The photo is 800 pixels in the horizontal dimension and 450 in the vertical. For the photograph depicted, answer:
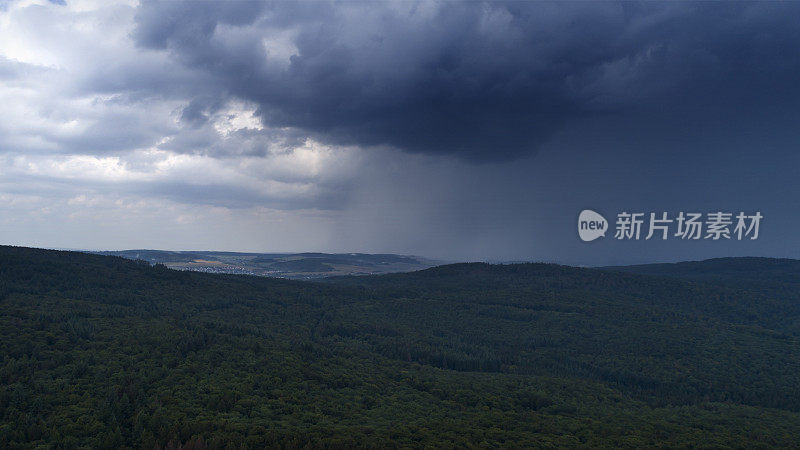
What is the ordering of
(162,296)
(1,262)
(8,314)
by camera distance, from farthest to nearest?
1. (162,296)
2. (1,262)
3. (8,314)

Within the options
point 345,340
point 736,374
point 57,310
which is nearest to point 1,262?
point 57,310

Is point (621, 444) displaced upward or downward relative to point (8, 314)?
downward

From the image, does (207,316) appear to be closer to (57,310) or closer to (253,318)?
(253,318)

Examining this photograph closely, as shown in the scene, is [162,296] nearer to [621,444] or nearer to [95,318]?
[95,318]

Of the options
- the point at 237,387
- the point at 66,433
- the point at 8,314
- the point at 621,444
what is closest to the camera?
the point at 66,433

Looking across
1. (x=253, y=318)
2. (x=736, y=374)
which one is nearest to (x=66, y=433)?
(x=253, y=318)

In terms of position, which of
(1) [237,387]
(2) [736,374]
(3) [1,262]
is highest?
(3) [1,262]

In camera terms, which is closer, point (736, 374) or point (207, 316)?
point (736, 374)
